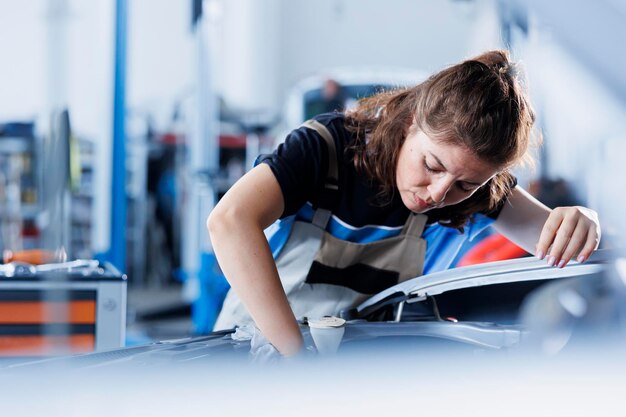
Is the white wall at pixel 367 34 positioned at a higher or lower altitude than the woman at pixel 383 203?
higher

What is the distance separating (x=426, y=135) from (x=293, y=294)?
1.40 feet

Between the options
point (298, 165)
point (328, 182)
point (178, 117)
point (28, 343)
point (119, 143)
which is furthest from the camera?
point (178, 117)

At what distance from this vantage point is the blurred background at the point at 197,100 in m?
0.56

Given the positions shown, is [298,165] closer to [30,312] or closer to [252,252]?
[252,252]

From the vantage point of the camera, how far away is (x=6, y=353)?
1.41 meters

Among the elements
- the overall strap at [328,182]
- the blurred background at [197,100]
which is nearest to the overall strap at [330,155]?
the overall strap at [328,182]

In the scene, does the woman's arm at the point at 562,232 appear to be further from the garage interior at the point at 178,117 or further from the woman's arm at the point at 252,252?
the woman's arm at the point at 252,252

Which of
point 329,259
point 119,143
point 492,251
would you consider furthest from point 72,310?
point 492,251

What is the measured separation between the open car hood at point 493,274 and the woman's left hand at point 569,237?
16 mm

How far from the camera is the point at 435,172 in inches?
43.8

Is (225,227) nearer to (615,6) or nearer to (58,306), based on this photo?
(58,306)

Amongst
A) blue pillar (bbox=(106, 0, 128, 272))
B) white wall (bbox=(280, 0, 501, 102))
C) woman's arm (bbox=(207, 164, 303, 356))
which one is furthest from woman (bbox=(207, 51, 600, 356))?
white wall (bbox=(280, 0, 501, 102))

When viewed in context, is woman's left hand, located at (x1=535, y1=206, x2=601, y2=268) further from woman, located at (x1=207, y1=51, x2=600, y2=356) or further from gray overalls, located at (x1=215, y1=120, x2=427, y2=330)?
gray overalls, located at (x1=215, y1=120, x2=427, y2=330)

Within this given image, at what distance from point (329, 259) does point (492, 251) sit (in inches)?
48.2
